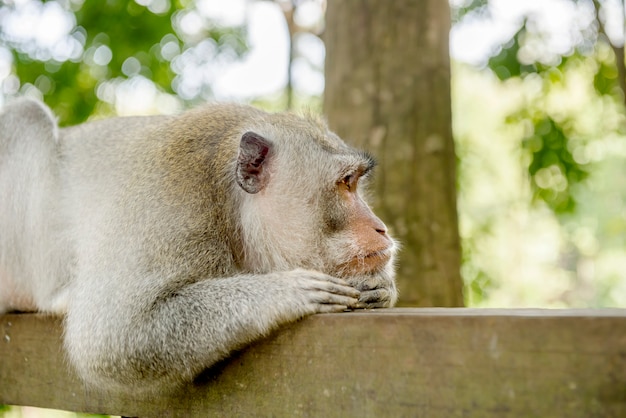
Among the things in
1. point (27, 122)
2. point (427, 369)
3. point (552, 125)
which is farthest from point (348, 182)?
point (552, 125)

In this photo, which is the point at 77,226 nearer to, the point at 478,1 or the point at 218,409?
the point at 218,409

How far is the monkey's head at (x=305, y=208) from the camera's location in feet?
10.3

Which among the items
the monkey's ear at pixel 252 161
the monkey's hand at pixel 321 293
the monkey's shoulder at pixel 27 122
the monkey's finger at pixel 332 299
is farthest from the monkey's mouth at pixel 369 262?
the monkey's shoulder at pixel 27 122

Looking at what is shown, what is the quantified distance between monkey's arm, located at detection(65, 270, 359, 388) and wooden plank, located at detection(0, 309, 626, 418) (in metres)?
0.08

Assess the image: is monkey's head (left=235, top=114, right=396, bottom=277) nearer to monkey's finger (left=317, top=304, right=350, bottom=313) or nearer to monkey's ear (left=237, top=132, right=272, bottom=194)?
monkey's ear (left=237, top=132, right=272, bottom=194)

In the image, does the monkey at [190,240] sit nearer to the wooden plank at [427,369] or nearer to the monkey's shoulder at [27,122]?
the wooden plank at [427,369]

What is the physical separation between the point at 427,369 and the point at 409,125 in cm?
306

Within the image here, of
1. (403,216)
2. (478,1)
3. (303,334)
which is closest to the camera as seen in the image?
(303,334)

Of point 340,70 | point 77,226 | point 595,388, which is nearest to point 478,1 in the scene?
point 340,70

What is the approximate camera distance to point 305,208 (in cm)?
332

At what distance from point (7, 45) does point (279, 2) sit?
300 cm

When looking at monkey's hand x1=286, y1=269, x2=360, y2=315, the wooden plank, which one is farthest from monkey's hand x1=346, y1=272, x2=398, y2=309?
the wooden plank

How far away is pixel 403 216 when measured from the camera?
4.86 metres

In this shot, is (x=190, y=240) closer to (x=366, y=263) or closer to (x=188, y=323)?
(x=188, y=323)
